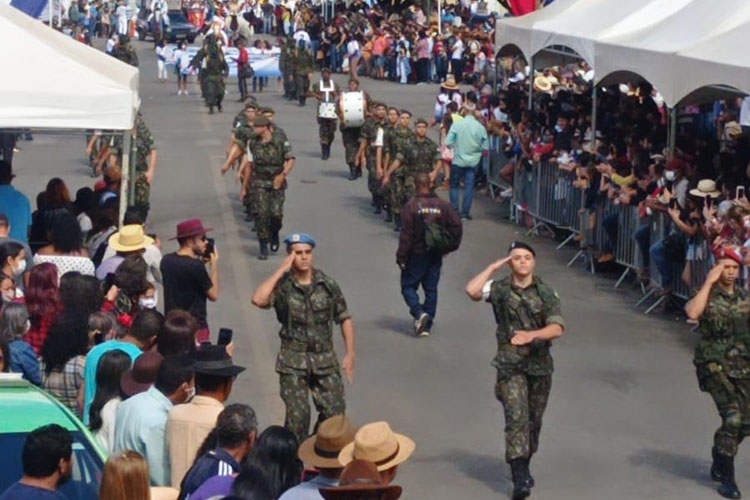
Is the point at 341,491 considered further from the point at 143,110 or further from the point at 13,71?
the point at 143,110

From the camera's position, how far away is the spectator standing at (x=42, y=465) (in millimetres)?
5767

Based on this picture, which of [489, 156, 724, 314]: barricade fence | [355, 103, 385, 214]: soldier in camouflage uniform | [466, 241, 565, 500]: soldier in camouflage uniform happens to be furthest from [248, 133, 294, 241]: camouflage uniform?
[466, 241, 565, 500]: soldier in camouflage uniform

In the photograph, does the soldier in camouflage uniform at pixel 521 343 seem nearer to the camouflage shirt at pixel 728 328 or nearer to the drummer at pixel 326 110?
the camouflage shirt at pixel 728 328

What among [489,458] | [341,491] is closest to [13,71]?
[489,458]

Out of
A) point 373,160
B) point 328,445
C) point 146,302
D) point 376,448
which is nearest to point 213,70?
point 373,160

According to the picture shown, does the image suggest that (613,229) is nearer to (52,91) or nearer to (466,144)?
(466,144)

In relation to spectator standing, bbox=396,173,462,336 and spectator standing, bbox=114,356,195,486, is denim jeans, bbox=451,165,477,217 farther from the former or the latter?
spectator standing, bbox=114,356,195,486

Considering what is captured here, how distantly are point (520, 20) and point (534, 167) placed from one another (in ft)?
11.3

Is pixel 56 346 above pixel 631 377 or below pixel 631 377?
above

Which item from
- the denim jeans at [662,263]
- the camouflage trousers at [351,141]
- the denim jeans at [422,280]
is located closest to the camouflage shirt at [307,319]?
the denim jeans at [422,280]

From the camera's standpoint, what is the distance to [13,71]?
38.9 ft

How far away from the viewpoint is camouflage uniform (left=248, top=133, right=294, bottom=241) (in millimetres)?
17891

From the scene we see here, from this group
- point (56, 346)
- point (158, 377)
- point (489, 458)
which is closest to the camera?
point (158, 377)

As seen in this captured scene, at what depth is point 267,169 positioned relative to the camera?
18.0m
